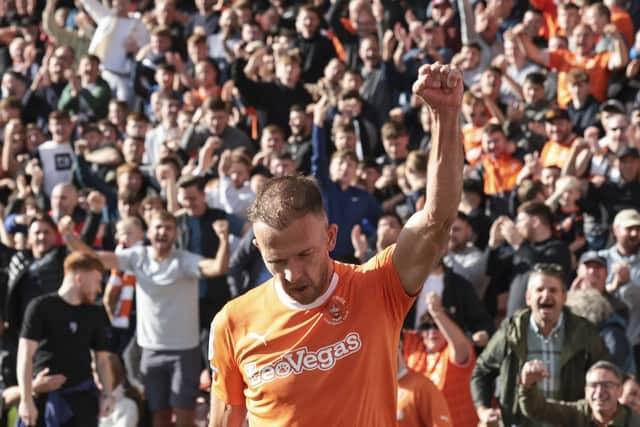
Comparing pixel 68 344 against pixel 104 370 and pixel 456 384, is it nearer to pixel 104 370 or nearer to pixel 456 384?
pixel 104 370

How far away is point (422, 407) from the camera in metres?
8.22

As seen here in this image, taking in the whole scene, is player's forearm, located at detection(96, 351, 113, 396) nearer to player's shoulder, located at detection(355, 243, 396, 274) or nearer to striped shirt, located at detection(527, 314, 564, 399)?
striped shirt, located at detection(527, 314, 564, 399)

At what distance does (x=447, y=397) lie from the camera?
9312mm

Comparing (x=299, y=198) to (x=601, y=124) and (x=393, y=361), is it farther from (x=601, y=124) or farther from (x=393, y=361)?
(x=601, y=124)

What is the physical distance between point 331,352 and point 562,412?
409cm

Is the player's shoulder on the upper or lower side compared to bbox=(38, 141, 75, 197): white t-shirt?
lower

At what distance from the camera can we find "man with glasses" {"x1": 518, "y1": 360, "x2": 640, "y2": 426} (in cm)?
759

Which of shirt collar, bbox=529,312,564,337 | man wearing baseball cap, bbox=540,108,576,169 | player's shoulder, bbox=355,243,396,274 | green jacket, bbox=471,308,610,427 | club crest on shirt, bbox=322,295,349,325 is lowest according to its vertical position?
green jacket, bbox=471,308,610,427

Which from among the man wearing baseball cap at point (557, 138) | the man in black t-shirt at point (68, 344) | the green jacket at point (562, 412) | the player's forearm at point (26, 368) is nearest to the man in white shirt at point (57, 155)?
the man in black t-shirt at point (68, 344)

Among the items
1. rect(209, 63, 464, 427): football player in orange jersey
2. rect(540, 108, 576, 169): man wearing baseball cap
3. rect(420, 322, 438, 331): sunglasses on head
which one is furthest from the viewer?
rect(540, 108, 576, 169): man wearing baseball cap

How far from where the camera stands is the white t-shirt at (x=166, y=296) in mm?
10125

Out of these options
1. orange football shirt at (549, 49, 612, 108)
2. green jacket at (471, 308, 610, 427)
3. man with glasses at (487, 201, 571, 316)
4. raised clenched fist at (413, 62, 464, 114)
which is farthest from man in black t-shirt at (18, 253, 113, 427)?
raised clenched fist at (413, 62, 464, 114)

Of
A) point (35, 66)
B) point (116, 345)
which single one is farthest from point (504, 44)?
point (35, 66)

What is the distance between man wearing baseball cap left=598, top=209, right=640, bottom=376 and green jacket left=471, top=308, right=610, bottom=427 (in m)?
1.26
